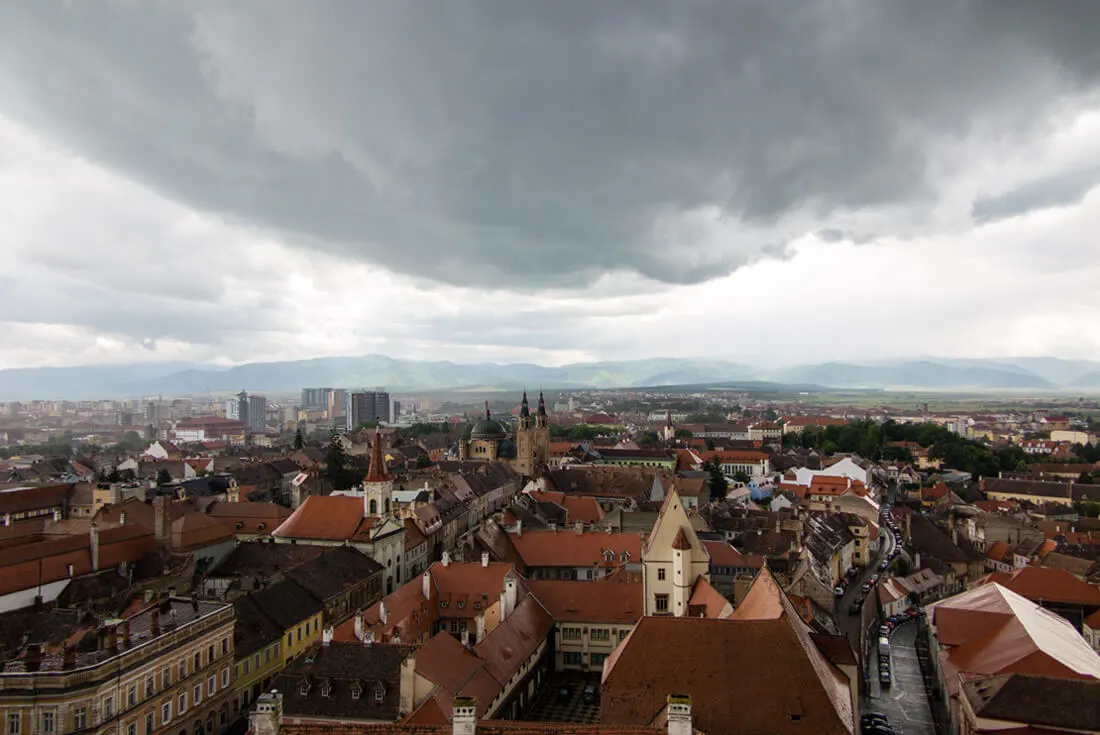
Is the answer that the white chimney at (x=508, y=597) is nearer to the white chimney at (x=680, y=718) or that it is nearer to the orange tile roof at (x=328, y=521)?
the white chimney at (x=680, y=718)

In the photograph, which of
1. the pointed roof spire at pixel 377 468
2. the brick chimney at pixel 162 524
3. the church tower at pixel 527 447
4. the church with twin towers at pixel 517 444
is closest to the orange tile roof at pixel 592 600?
the pointed roof spire at pixel 377 468

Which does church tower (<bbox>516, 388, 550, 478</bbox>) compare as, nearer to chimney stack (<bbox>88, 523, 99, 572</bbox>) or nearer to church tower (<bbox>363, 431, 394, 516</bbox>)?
church tower (<bbox>363, 431, 394, 516</bbox>)

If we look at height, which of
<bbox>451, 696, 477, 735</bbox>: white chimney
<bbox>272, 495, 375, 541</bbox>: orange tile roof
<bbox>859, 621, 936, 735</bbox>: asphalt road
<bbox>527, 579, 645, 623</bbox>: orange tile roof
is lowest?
<bbox>859, 621, 936, 735</bbox>: asphalt road

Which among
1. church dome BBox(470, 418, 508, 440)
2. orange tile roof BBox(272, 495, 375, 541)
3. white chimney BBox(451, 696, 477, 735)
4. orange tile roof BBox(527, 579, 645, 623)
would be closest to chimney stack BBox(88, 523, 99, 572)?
orange tile roof BBox(272, 495, 375, 541)

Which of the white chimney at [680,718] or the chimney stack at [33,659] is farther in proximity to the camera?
the chimney stack at [33,659]

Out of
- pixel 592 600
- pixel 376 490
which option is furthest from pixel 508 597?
pixel 376 490
